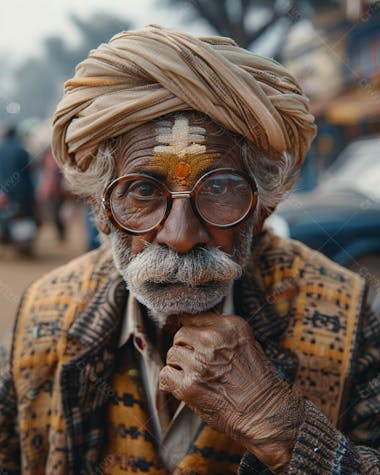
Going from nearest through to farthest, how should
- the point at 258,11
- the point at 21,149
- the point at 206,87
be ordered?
the point at 206,87, the point at 21,149, the point at 258,11

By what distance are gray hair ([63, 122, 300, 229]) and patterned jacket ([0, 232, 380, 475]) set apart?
26cm

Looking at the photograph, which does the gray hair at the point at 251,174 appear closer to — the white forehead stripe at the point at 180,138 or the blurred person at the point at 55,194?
the white forehead stripe at the point at 180,138

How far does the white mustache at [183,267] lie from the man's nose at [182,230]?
1.1 inches

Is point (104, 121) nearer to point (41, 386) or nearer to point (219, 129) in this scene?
point (219, 129)

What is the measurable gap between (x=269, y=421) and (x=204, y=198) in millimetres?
697

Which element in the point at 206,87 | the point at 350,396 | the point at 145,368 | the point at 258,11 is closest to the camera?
the point at 206,87

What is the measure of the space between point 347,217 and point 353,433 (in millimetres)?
3672

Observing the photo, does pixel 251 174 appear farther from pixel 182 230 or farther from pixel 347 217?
pixel 347 217

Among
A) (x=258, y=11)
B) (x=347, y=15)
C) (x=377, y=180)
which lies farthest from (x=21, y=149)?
(x=347, y=15)

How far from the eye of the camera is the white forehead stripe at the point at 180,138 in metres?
1.79

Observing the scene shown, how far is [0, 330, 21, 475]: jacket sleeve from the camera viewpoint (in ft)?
6.81

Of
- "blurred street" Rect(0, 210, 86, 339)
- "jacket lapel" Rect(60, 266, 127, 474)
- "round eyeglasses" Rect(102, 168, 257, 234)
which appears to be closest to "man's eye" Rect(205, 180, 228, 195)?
"round eyeglasses" Rect(102, 168, 257, 234)

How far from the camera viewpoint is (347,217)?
536 centimetres

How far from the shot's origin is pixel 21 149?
979 centimetres
